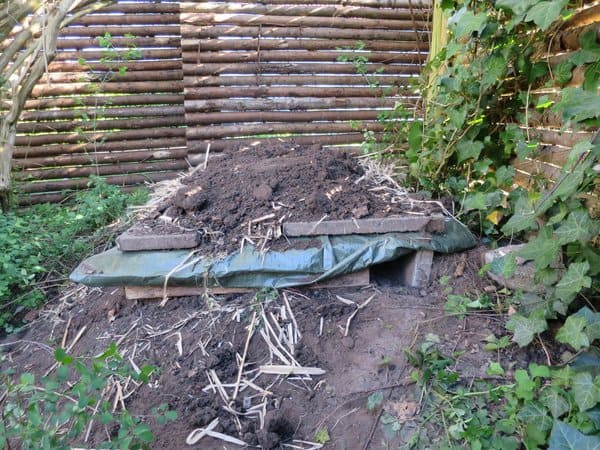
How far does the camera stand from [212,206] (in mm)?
2902

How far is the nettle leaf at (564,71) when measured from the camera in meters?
2.53

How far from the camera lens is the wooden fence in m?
5.49

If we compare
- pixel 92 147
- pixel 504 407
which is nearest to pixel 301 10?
pixel 92 147

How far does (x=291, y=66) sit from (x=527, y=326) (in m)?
4.66

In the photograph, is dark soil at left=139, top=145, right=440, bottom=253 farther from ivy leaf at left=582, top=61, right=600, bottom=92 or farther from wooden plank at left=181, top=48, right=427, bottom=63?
wooden plank at left=181, top=48, right=427, bottom=63

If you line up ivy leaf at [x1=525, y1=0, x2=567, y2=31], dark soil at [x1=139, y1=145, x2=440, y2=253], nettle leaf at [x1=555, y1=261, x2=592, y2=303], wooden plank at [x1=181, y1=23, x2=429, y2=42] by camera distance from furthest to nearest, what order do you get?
1. wooden plank at [x1=181, y1=23, x2=429, y2=42]
2. dark soil at [x1=139, y1=145, x2=440, y2=253]
3. ivy leaf at [x1=525, y1=0, x2=567, y2=31]
4. nettle leaf at [x1=555, y1=261, x2=592, y2=303]

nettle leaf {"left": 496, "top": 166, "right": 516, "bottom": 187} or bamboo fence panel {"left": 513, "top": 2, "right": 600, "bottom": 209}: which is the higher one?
bamboo fence panel {"left": 513, "top": 2, "right": 600, "bottom": 209}

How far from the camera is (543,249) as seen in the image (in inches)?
76.9

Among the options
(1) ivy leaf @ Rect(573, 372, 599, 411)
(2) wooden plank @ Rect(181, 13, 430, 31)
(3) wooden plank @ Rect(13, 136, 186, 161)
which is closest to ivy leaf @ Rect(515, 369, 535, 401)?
(1) ivy leaf @ Rect(573, 372, 599, 411)

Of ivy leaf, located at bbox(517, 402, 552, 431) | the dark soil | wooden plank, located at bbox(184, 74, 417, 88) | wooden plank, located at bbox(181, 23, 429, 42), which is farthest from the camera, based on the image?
wooden plank, located at bbox(184, 74, 417, 88)

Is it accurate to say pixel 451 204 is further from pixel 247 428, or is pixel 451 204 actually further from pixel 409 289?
pixel 247 428

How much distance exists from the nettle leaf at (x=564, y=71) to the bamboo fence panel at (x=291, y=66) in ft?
9.47

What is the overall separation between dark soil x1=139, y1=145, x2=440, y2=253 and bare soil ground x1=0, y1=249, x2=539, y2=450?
43cm

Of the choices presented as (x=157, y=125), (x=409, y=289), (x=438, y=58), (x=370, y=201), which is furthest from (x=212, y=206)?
(x=157, y=125)
